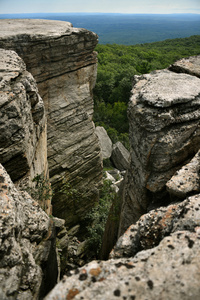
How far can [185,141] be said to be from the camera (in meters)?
5.60

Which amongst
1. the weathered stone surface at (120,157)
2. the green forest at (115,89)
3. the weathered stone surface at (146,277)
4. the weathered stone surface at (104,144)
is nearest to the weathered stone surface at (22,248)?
the weathered stone surface at (146,277)

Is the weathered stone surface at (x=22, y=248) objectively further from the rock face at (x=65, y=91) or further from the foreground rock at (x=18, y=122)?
the rock face at (x=65, y=91)

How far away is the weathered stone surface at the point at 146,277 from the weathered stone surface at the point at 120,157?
2050 cm

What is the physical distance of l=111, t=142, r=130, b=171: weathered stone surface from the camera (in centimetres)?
2378

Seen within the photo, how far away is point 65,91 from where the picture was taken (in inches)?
564

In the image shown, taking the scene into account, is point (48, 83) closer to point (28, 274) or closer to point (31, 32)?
point (31, 32)

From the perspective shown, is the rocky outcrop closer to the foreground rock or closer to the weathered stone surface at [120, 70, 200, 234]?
the weathered stone surface at [120, 70, 200, 234]

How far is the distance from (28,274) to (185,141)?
427cm

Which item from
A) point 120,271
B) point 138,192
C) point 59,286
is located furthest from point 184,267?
point 138,192

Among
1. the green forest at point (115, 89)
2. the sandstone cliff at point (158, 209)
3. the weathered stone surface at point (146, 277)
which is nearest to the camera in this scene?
the weathered stone surface at point (146, 277)

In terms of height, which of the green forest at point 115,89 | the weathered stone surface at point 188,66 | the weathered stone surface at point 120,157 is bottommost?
the weathered stone surface at point 120,157

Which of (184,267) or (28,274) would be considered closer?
(184,267)

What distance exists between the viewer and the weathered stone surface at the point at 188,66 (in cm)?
703

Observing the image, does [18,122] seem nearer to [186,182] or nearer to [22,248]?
[22,248]
